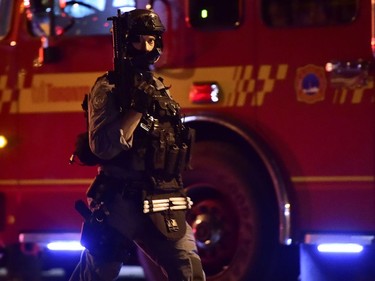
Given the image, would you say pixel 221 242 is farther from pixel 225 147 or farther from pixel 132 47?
pixel 132 47

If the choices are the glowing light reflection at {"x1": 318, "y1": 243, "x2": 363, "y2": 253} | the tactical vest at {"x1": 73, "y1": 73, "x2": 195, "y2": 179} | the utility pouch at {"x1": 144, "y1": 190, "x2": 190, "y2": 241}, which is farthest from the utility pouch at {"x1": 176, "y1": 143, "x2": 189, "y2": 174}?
the glowing light reflection at {"x1": 318, "y1": 243, "x2": 363, "y2": 253}

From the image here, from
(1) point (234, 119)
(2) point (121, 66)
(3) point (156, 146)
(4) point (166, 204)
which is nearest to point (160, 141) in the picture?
(3) point (156, 146)

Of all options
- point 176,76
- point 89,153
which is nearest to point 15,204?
point 176,76

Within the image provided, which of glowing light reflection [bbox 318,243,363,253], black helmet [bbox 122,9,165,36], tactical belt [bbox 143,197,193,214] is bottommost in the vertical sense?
glowing light reflection [bbox 318,243,363,253]

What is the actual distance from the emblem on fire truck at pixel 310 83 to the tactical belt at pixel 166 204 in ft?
6.12

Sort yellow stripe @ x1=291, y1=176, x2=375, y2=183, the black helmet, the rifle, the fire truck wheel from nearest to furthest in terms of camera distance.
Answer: the rifle, the black helmet, yellow stripe @ x1=291, y1=176, x2=375, y2=183, the fire truck wheel

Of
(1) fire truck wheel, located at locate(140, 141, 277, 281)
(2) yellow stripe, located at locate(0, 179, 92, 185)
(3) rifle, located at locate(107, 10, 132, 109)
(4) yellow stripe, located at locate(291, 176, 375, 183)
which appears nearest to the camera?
(3) rifle, located at locate(107, 10, 132, 109)

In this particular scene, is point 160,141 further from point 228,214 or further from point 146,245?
point 228,214

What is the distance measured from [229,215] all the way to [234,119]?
668mm

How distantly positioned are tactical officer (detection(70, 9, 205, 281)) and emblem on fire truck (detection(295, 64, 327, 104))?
183cm

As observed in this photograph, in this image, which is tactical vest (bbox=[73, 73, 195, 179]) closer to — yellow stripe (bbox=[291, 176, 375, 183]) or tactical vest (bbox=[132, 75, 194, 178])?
tactical vest (bbox=[132, 75, 194, 178])

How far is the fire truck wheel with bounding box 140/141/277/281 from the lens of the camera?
6.12 metres

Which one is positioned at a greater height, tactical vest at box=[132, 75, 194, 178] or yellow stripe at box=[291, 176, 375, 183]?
Answer: tactical vest at box=[132, 75, 194, 178]

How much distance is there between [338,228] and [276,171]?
546 mm
